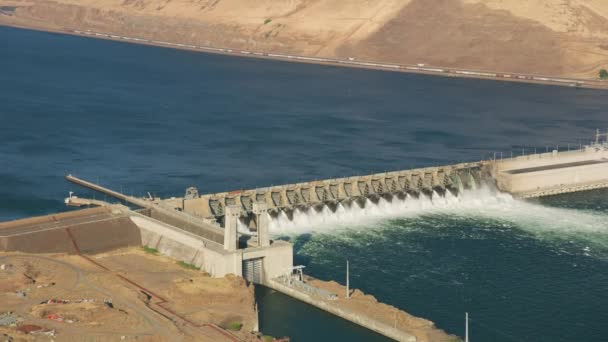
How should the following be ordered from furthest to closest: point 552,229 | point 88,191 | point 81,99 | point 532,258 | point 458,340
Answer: point 81,99 < point 88,191 < point 552,229 < point 532,258 < point 458,340

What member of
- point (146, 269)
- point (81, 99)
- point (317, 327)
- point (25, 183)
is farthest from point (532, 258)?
point (81, 99)

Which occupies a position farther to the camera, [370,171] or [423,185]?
[370,171]

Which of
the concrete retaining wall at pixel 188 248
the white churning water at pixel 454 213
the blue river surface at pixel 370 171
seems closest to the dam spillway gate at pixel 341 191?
the white churning water at pixel 454 213

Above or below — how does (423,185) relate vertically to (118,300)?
above

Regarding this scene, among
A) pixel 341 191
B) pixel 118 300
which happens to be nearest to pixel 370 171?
pixel 341 191

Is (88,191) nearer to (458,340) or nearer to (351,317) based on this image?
(351,317)

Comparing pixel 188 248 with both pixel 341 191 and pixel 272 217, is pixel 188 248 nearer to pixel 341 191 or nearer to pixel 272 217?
pixel 272 217

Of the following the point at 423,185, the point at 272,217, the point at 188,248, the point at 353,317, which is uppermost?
the point at 423,185

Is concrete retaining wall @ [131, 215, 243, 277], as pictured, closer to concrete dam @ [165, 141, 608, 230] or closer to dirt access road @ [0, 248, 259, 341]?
dirt access road @ [0, 248, 259, 341]
